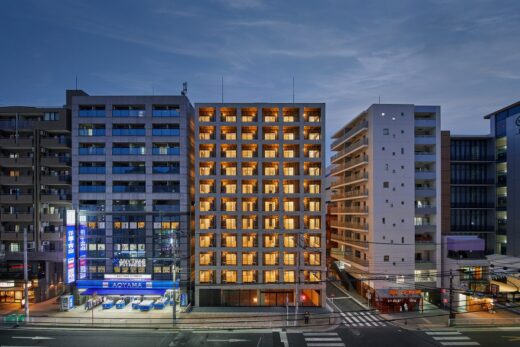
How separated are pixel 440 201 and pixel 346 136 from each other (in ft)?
66.1

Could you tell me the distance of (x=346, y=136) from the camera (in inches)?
2370

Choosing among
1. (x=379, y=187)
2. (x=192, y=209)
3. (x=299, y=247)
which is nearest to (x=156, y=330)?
(x=192, y=209)

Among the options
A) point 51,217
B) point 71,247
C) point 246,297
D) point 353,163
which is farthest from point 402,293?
point 51,217

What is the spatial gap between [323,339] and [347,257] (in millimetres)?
22670

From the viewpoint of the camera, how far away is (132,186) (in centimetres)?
4941

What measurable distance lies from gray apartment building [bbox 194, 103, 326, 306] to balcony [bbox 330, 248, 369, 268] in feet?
26.8

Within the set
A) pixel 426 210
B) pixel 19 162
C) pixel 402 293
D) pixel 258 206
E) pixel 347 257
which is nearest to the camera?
pixel 402 293

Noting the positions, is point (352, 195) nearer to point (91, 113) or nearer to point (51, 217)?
point (91, 113)

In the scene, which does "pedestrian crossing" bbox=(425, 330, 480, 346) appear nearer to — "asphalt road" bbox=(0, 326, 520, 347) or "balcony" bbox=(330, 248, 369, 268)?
"asphalt road" bbox=(0, 326, 520, 347)

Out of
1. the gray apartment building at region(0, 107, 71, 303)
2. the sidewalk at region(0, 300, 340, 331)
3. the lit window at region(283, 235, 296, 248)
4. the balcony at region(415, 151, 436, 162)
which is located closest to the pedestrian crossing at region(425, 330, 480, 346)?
the sidewalk at region(0, 300, 340, 331)

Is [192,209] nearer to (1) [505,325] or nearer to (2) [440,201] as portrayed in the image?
(2) [440,201]

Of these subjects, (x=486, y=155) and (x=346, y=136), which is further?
(x=346, y=136)

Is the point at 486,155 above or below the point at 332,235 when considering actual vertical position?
above

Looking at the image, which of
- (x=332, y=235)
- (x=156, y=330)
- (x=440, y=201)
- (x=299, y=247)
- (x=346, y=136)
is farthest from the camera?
(x=332, y=235)
